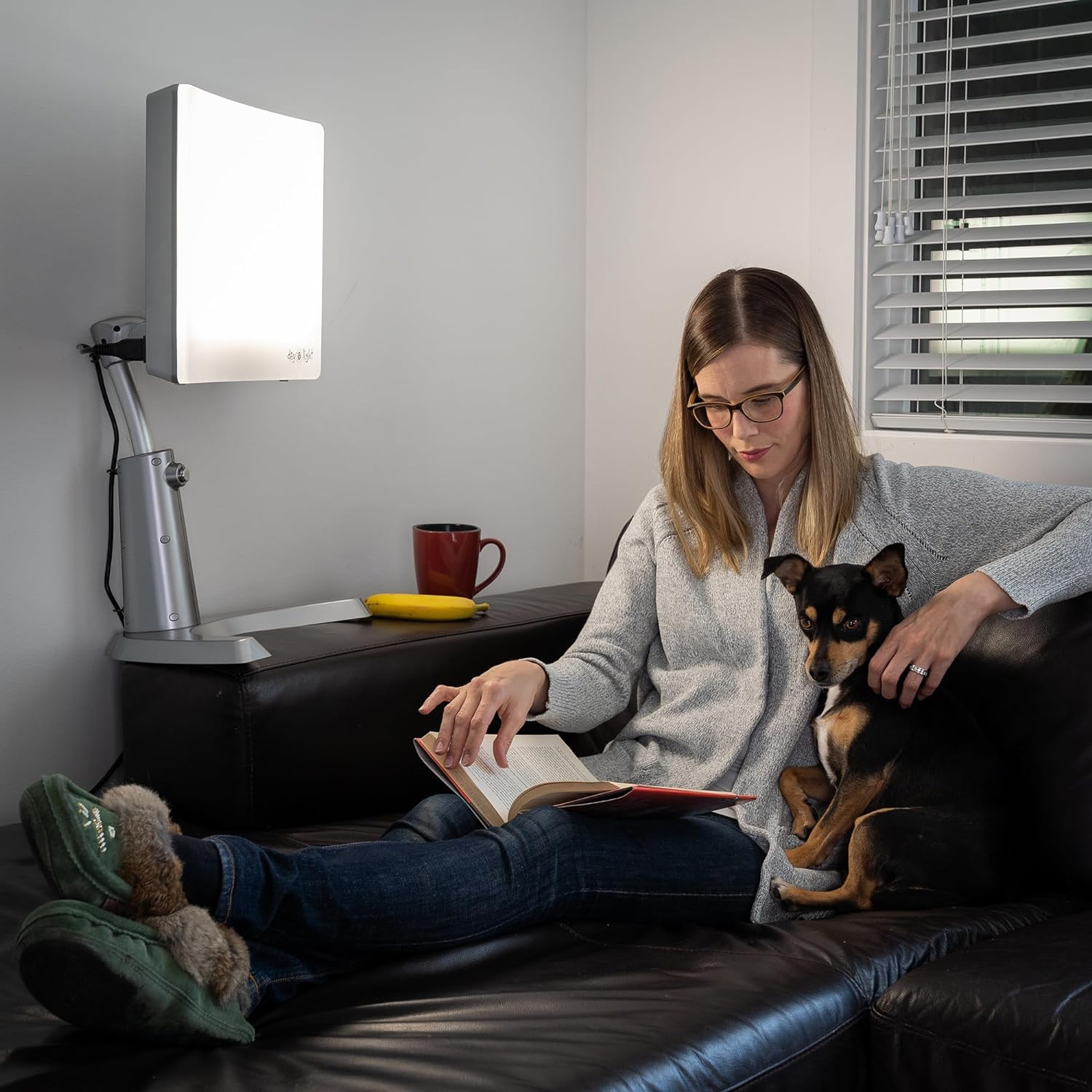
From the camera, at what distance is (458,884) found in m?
1.33

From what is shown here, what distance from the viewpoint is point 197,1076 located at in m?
1.05

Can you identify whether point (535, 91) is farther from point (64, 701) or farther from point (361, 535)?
point (64, 701)

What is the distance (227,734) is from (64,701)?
38 centimetres

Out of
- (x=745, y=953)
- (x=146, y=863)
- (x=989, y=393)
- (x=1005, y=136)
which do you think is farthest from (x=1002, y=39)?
(x=146, y=863)

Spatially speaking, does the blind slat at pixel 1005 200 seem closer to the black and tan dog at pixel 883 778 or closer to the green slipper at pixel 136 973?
the black and tan dog at pixel 883 778

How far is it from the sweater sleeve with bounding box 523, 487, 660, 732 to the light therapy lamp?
1.52ft

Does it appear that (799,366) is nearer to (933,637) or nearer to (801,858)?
(933,637)

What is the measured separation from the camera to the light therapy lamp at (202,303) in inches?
68.4

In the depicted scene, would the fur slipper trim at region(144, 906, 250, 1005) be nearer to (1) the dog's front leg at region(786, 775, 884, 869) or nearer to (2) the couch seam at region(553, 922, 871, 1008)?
(2) the couch seam at region(553, 922, 871, 1008)

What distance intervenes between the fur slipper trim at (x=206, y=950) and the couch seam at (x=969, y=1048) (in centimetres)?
68

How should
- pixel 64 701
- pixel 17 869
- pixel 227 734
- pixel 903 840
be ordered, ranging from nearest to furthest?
pixel 903 840, pixel 17 869, pixel 227 734, pixel 64 701

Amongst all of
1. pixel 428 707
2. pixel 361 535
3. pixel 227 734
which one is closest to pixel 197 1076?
pixel 428 707

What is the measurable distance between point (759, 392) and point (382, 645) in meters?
0.72

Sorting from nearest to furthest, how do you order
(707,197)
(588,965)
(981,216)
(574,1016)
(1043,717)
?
1. (574,1016)
2. (588,965)
3. (1043,717)
4. (981,216)
5. (707,197)
